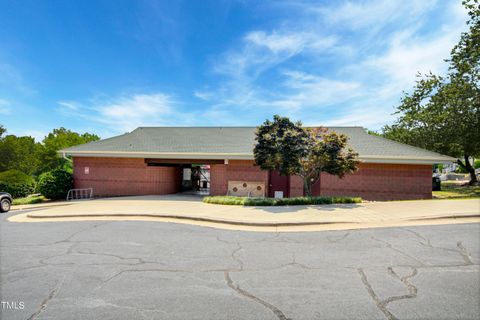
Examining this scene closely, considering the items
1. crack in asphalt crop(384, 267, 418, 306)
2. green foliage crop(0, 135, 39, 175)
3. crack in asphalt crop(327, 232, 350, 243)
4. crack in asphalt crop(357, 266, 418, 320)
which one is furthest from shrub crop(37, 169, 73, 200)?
green foliage crop(0, 135, 39, 175)

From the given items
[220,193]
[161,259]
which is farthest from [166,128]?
[161,259]

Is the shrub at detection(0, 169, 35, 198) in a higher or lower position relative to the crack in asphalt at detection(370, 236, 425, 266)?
higher

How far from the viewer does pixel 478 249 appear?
19.8 feet

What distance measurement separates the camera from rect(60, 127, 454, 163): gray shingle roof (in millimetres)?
16719

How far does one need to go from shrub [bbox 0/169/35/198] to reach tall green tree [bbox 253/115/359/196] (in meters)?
20.6

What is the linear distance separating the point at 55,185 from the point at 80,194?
1.67m

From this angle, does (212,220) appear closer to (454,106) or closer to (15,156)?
(454,106)

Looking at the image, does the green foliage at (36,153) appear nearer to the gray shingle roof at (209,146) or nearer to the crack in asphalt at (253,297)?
the gray shingle roof at (209,146)

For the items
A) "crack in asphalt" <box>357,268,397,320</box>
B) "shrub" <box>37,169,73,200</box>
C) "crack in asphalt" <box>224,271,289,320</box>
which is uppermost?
"shrub" <box>37,169,73,200</box>

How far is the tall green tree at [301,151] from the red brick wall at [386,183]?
393 cm

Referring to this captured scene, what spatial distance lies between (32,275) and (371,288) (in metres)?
5.82

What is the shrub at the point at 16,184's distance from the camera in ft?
72.1

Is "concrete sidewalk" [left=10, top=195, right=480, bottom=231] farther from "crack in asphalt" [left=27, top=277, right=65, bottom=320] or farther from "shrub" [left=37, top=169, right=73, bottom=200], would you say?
"shrub" [left=37, top=169, right=73, bottom=200]

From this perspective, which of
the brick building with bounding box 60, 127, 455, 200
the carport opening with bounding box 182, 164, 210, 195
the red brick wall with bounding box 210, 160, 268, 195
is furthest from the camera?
the carport opening with bounding box 182, 164, 210, 195
